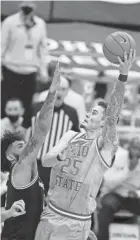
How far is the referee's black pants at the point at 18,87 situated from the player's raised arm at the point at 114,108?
2.54ft

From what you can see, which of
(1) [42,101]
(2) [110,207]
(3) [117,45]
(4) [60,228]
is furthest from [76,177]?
(2) [110,207]

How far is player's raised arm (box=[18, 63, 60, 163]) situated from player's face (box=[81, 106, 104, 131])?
0.74 ft

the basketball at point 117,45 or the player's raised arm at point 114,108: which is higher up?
the basketball at point 117,45

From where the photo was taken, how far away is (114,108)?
3.99 m

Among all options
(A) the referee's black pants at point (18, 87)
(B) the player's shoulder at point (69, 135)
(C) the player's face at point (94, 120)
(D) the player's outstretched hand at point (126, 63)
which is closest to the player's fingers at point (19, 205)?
(B) the player's shoulder at point (69, 135)

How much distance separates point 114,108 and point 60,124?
0.59 m

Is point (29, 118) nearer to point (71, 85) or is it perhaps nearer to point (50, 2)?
point (71, 85)

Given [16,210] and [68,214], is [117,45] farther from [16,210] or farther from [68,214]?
[16,210]

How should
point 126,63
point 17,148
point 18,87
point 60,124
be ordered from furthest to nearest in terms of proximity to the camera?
point 18,87 → point 60,124 → point 17,148 → point 126,63

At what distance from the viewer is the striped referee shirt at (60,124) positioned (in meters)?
4.45

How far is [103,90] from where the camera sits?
479 cm

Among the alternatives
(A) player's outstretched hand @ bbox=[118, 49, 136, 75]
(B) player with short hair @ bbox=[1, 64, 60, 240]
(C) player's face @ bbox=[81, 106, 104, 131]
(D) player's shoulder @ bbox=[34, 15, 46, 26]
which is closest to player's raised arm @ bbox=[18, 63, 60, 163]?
(B) player with short hair @ bbox=[1, 64, 60, 240]

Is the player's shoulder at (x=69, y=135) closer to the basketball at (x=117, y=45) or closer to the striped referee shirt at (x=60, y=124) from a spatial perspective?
the striped referee shirt at (x=60, y=124)

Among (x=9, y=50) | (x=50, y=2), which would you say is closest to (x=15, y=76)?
(x=9, y=50)
